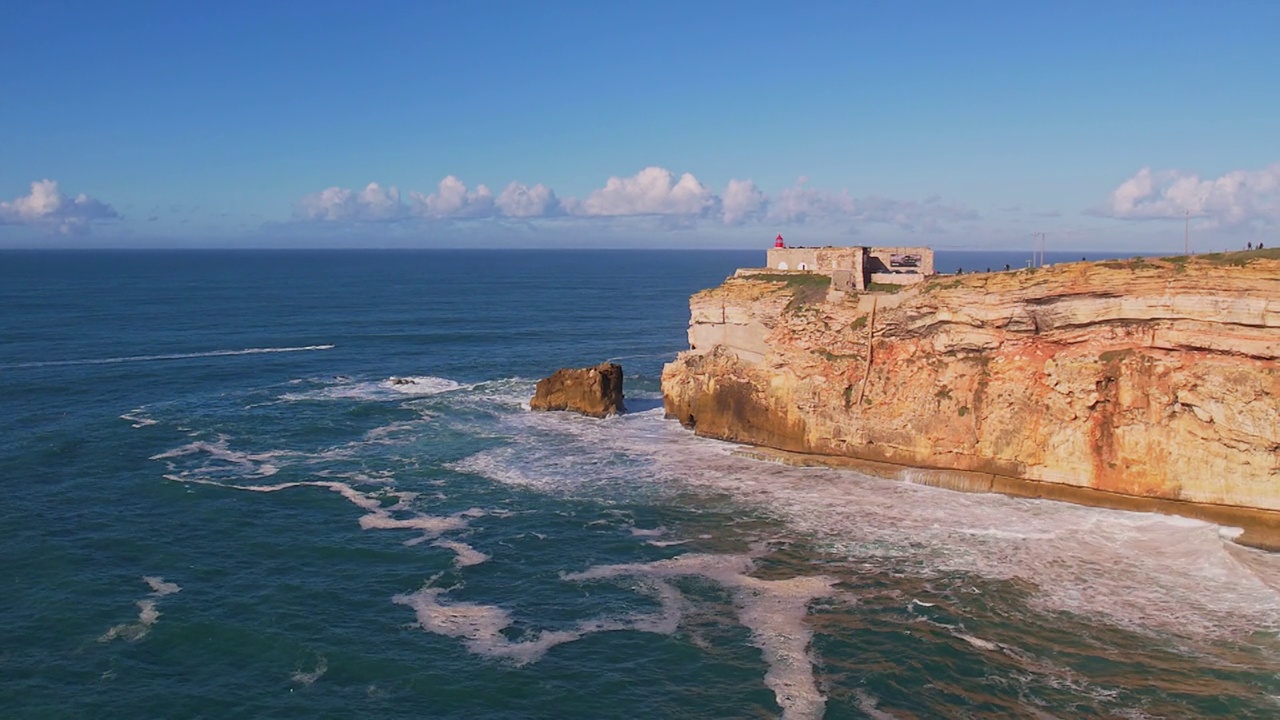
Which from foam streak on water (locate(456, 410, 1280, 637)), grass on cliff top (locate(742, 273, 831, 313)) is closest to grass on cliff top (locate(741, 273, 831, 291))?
grass on cliff top (locate(742, 273, 831, 313))

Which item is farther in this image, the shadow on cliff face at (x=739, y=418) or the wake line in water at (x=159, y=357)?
the wake line in water at (x=159, y=357)

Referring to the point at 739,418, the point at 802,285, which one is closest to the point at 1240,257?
the point at 802,285

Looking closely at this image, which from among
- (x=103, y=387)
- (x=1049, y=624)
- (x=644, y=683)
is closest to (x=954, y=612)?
(x=1049, y=624)

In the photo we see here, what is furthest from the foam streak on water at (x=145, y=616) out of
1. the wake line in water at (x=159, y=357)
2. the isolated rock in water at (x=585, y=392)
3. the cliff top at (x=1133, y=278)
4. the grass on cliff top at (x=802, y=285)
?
the wake line in water at (x=159, y=357)

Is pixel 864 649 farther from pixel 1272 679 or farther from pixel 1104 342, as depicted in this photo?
pixel 1104 342

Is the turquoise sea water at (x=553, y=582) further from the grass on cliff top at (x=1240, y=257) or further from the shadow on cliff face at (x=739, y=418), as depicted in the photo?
the grass on cliff top at (x=1240, y=257)
